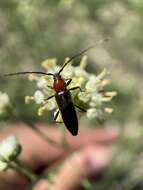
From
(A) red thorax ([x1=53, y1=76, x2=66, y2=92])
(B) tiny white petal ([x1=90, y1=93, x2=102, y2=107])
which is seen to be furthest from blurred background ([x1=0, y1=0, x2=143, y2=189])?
(A) red thorax ([x1=53, y1=76, x2=66, y2=92])

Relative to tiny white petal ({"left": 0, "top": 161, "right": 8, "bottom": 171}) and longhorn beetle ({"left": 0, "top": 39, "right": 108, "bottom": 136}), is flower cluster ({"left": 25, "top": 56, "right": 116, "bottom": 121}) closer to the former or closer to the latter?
longhorn beetle ({"left": 0, "top": 39, "right": 108, "bottom": 136})

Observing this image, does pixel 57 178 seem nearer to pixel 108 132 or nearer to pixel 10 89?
pixel 108 132

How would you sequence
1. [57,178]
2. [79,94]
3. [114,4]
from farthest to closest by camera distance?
[114,4] → [57,178] → [79,94]

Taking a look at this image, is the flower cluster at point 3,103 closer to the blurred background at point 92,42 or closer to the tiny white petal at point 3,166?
the tiny white petal at point 3,166

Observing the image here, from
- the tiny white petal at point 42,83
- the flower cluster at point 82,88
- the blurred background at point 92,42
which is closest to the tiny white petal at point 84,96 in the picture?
the flower cluster at point 82,88

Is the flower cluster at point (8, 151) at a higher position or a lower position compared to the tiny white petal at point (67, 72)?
lower

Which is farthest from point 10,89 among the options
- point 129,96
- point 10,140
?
point 10,140
